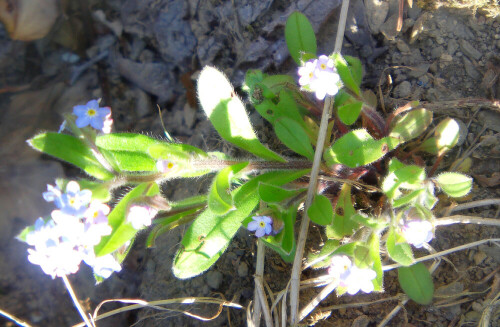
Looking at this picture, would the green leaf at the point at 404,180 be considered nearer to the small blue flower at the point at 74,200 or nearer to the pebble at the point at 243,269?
the pebble at the point at 243,269

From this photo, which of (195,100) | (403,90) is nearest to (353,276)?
(403,90)

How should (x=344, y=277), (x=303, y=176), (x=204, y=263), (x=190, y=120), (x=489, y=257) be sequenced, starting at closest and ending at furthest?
(x=344, y=277)
(x=204, y=263)
(x=489, y=257)
(x=303, y=176)
(x=190, y=120)

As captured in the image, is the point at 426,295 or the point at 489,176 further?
the point at 489,176

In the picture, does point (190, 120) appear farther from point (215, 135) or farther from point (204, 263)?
point (204, 263)

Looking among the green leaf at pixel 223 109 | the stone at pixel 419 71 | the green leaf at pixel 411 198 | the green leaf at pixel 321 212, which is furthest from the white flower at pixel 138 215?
the stone at pixel 419 71

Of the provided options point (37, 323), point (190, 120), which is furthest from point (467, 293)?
point (37, 323)

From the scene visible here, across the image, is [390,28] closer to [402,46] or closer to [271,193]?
[402,46]

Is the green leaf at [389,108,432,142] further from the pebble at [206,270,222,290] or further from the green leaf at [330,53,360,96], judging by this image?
the pebble at [206,270,222,290]
